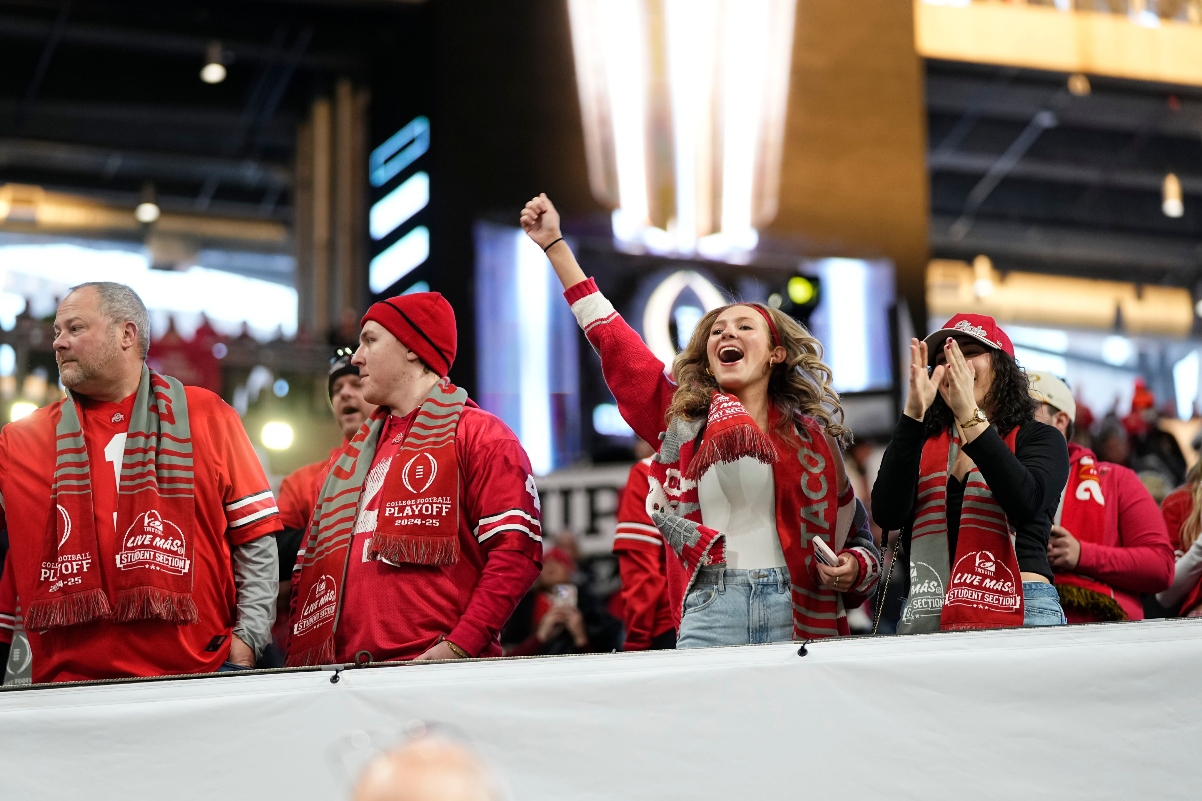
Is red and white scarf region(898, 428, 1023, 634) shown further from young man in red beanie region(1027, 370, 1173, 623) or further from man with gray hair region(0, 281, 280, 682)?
man with gray hair region(0, 281, 280, 682)

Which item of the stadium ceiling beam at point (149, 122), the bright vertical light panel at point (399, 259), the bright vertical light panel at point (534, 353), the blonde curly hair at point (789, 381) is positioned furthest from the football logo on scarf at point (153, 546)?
the stadium ceiling beam at point (149, 122)

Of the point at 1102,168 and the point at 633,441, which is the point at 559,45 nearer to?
the point at 633,441

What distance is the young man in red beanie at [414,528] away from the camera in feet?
11.1

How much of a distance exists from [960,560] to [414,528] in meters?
1.28

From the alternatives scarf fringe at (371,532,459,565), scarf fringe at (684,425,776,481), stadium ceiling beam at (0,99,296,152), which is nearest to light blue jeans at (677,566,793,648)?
scarf fringe at (684,425,776,481)

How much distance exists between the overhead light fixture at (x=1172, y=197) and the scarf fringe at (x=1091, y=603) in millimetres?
14898

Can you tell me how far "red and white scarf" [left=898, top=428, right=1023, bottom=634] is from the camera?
3.17 m

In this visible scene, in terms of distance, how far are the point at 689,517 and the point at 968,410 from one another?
0.68 metres

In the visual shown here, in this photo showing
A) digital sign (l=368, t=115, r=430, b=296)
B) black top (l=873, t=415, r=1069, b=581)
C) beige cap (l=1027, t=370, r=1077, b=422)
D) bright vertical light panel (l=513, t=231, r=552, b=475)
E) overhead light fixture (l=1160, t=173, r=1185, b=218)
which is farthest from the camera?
overhead light fixture (l=1160, t=173, r=1185, b=218)

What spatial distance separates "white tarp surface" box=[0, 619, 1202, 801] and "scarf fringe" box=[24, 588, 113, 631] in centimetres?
65

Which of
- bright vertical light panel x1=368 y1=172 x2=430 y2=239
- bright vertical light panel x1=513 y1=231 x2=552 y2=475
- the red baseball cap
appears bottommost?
the red baseball cap

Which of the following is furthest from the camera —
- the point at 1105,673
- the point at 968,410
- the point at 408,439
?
the point at 408,439

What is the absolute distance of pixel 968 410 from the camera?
10.3 ft

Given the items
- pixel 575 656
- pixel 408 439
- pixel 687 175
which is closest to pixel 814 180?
pixel 687 175
